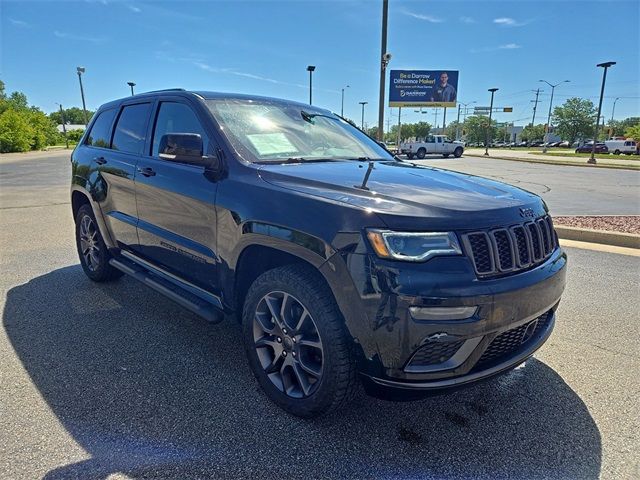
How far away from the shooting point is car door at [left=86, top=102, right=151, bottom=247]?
3758 mm

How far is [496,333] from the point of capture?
2119mm

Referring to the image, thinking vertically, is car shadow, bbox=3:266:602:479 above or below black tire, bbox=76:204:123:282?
below

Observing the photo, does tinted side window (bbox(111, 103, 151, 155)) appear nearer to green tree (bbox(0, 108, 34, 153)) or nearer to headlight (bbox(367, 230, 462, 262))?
headlight (bbox(367, 230, 462, 262))

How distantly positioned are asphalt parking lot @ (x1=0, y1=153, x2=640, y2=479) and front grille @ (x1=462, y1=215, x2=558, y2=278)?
94 centimetres

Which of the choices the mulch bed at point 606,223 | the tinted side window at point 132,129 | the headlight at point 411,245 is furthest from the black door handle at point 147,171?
the mulch bed at point 606,223

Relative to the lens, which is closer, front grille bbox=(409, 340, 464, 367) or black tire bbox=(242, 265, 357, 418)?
front grille bbox=(409, 340, 464, 367)

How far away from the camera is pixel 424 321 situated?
1.96 m

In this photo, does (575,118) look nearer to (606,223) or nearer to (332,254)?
(606,223)

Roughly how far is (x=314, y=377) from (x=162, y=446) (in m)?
0.84

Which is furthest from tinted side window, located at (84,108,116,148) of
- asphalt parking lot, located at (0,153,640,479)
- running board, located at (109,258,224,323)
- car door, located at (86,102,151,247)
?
asphalt parking lot, located at (0,153,640,479)

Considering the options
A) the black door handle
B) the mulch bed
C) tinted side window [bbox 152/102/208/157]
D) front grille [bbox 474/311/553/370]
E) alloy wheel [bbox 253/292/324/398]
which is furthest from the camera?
the mulch bed

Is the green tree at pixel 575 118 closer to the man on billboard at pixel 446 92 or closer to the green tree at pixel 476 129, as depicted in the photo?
the green tree at pixel 476 129

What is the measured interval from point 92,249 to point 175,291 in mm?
1938

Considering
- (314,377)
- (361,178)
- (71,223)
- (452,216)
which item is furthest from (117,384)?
(71,223)
